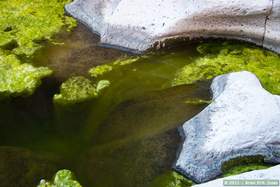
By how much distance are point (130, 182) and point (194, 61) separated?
1.56 m

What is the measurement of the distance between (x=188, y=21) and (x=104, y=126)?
1451 mm

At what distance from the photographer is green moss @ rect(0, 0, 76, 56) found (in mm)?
4424

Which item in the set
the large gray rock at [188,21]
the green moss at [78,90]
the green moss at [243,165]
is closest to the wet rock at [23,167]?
the green moss at [78,90]

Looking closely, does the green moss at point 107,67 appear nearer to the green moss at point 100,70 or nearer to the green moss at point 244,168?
the green moss at point 100,70

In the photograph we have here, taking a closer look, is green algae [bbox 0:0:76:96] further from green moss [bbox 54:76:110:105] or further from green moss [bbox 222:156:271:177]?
green moss [bbox 222:156:271:177]

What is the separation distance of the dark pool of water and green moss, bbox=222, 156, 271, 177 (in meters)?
0.40

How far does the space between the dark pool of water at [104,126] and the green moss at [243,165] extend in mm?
395

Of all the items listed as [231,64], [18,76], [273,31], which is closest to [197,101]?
[231,64]

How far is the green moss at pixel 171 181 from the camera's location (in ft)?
9.62

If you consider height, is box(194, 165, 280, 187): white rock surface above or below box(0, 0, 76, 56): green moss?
below

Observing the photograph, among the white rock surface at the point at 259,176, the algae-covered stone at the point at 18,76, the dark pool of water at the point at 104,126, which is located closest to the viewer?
the white rock surface at the point at 259,176

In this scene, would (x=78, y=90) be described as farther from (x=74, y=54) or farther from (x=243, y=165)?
(x=243, y=165)

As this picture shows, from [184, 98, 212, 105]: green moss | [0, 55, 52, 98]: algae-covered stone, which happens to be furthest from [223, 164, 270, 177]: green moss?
[0, 55, 52, 98]: algae-covered stone

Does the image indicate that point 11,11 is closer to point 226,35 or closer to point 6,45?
point 6,45
